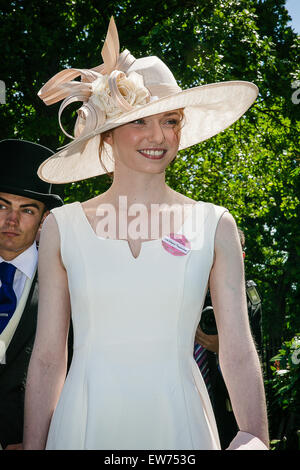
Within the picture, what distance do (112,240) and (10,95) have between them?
30.8ft

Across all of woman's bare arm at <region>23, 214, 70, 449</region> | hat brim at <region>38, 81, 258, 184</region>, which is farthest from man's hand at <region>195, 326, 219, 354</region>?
woman's bare arm at <region>23, 214, 70, 449</region>

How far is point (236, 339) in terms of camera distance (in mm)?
1779

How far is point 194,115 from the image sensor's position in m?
2.35

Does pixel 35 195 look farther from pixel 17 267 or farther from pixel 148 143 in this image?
pixel 148 143

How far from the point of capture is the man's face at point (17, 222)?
3.06 metres

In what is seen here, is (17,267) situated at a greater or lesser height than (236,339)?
greater

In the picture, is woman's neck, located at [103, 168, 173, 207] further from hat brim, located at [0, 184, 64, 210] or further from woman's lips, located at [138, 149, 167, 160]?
hat brim, located at [0, 184, 64, 210]

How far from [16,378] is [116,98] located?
4.91 ft

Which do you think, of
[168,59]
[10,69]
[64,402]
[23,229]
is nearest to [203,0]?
[168,59]

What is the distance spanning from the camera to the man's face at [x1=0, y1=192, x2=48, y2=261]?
10.1ft

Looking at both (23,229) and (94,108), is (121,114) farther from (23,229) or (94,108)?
(23,229)

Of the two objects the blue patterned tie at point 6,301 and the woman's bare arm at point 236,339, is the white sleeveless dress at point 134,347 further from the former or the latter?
the blue patterned tie at point 6,301

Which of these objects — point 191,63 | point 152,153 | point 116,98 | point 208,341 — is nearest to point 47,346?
point 152,153

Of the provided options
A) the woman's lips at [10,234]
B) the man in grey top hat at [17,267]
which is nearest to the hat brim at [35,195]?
the man in grey top hat at [17,267]
